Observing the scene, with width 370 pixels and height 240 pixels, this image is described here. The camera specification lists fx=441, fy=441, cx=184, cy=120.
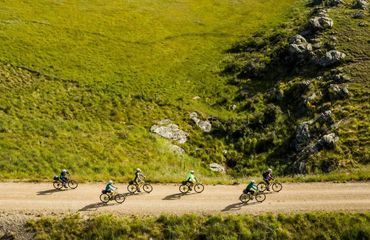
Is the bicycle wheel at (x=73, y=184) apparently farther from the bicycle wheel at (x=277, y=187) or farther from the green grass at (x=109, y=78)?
the bicycle wheel at (x=277, y=187)

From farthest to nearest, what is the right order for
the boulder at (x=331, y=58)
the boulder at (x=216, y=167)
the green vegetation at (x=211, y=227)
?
the boulder at (x=331, y=58), the boulder at (x=216, y=167), the green vegetation at (x=211, y=227)

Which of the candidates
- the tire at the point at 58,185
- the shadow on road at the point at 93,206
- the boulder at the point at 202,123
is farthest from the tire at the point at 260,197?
the boulder at the point at 202,123

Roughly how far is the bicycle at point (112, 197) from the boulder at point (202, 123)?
2312cm

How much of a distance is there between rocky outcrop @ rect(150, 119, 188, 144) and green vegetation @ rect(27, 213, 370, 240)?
Result: 22.5m

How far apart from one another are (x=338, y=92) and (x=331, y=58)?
10.0 meters

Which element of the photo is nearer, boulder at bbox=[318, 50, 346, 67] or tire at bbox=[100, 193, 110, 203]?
tire at bbox=[100, 193, 110, 203]

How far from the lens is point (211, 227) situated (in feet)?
113

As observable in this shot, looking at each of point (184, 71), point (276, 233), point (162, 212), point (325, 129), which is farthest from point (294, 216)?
point (184, 71)

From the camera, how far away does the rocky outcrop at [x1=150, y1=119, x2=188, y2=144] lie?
188 ft

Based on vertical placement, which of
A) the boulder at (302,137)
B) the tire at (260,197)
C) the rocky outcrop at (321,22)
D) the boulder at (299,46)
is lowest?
the tire at (260,197)

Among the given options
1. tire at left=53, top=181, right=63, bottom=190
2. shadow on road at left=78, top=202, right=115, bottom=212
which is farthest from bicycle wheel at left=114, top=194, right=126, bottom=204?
tire at left=53, top=181, right=63, bottom=190

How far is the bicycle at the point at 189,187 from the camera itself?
39.5 meters

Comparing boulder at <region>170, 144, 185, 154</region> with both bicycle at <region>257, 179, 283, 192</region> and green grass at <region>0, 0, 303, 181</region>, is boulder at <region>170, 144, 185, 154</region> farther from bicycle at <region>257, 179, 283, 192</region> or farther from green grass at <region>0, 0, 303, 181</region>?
bicycle at <region>257, 179, 283, 192</region>

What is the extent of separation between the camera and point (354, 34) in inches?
2763
